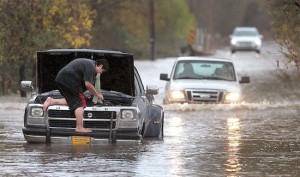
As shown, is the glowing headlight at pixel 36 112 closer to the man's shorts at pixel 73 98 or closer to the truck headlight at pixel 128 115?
the man's shorts at pixel 73 98

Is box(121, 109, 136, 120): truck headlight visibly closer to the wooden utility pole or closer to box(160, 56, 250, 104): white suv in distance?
box(160, 56, 250, 104): white suv in distance

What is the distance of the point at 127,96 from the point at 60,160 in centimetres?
276

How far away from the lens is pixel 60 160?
15.4m

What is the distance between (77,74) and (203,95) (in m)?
9.47

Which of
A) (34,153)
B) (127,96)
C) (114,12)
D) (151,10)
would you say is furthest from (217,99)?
(151,10)

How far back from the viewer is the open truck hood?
1820 cm

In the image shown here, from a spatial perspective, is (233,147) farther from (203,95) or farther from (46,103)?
(203,95)

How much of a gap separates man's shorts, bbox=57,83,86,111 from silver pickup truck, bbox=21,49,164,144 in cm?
10

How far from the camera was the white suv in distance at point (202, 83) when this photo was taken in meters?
26.3

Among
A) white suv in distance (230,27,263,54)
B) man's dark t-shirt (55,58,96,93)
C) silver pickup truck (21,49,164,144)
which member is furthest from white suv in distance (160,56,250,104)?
white suv in distance (230,27,263,54)

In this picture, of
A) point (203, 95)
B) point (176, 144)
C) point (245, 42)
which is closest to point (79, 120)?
point (176, 144)

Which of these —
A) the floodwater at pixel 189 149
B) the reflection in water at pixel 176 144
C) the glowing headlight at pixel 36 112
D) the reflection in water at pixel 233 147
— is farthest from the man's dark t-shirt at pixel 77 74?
the reflection in water at pixel 233 147

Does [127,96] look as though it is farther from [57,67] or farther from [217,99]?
[217,99]

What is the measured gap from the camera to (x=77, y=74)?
677 inches
